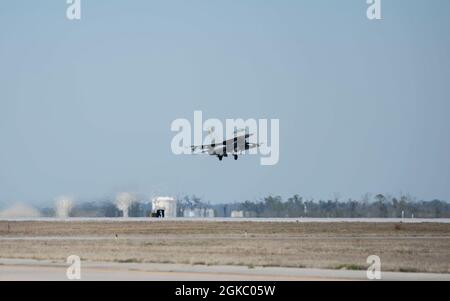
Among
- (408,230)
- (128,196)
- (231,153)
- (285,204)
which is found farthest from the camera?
(285,204)

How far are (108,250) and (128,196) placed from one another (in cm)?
5408

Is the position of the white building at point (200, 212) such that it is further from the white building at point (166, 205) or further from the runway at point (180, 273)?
the runway at point (180, 273)

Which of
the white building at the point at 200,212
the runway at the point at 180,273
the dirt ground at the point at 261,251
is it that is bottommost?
the runway at the point at 180,273

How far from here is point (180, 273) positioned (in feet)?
122

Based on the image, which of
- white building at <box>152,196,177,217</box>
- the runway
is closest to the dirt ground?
the runway

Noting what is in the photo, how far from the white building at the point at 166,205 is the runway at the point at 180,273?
87.7m

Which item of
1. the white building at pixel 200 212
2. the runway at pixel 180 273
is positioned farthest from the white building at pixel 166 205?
the runway at pixel 180 273

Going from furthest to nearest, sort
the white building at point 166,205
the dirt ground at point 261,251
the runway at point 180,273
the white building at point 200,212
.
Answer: the white building at point 200,212
the white building at point 166,205
the dirt ground at point 261,251
the runway at point 180,273

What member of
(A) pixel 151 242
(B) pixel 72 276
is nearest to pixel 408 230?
(A) pixel 151 242

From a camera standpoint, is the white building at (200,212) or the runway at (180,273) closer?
the runway at (180,273)

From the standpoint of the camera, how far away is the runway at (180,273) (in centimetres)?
3438
